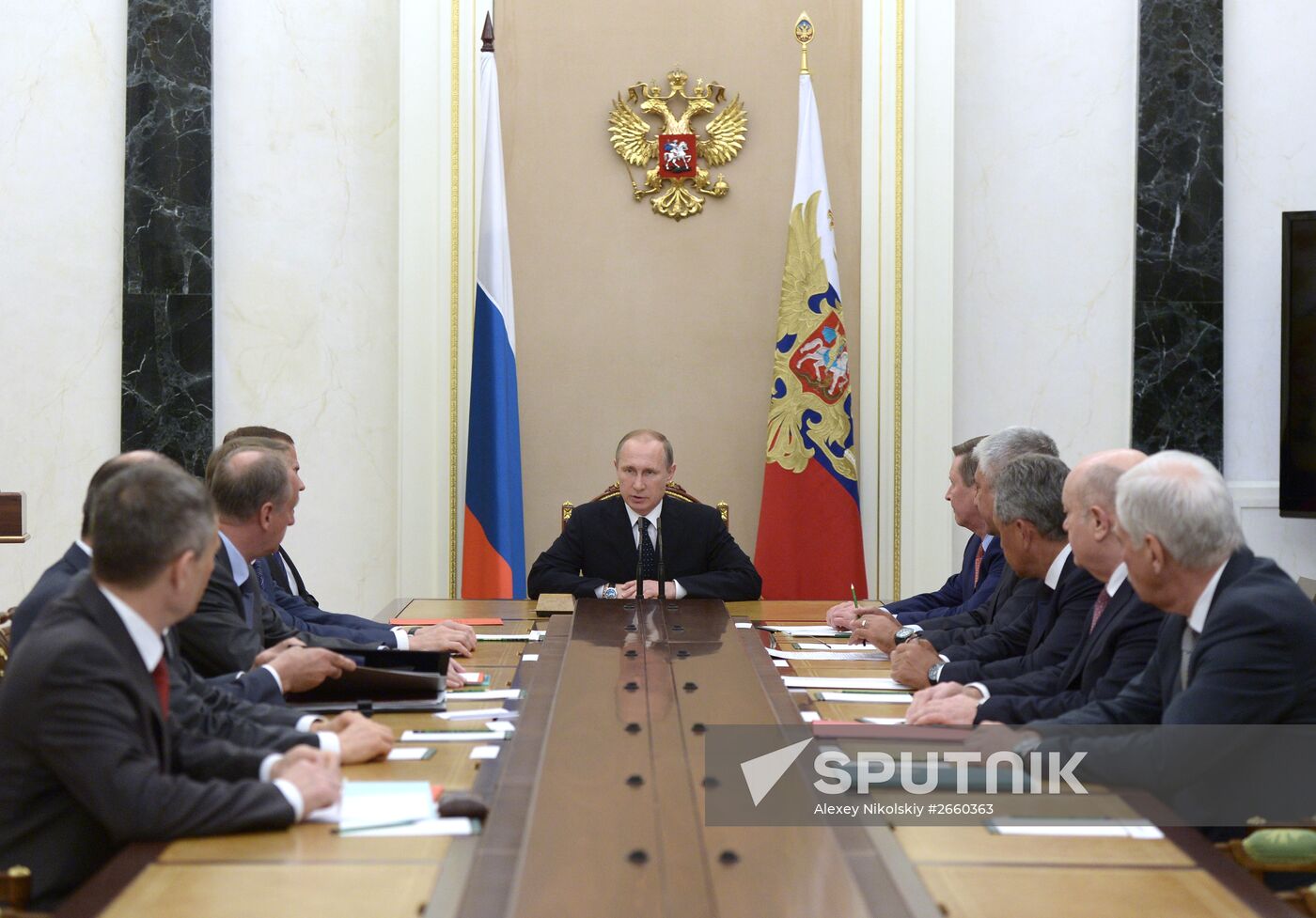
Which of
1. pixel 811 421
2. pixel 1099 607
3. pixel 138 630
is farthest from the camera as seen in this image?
pixel 811 421

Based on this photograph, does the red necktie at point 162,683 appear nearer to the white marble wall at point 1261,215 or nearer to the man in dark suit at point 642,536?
the man in dark suit at point 642,536

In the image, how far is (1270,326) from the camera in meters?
7.29

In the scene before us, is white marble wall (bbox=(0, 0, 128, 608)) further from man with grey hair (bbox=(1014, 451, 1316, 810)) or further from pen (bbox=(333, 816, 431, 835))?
man with grey hair (bbox=(1014, 451, 1316, 810))

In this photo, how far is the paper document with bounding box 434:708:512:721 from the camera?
322cm

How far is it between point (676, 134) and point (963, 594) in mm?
2981

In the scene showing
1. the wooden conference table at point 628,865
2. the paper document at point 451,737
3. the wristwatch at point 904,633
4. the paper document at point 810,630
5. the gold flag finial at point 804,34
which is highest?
the gold flag finial at point 804,34

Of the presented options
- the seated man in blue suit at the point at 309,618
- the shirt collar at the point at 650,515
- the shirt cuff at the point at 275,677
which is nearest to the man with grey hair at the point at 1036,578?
the seated man in blue suit at the point at 309,618

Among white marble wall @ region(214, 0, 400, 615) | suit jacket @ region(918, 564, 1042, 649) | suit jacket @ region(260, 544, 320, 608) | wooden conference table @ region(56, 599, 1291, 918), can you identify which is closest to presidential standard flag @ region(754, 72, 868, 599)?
suit jacket @ region(918, 564, 1042, 649)

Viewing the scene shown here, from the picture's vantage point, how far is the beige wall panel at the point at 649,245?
287 inches

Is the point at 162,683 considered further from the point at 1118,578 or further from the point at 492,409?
the point at 492,409

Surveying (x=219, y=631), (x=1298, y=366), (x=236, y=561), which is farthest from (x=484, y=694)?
(x=1298, y=366)

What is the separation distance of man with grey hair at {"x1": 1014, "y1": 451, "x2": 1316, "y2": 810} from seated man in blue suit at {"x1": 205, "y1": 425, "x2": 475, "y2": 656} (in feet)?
6.10

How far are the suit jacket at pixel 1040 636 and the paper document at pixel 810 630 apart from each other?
54 cm

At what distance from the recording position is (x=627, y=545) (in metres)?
5.91
